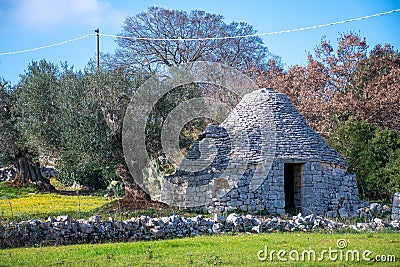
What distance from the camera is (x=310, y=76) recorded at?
3072cm

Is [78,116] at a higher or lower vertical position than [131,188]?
higher

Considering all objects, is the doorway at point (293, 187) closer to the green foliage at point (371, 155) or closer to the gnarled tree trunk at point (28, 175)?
the green foliage at point (371, 155)

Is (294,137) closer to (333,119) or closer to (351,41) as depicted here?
(333,119)

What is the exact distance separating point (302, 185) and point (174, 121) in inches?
200

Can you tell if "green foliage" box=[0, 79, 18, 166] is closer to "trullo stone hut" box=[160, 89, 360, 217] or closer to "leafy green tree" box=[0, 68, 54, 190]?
"leafy green tree" box=[0, 68, 54, 190]

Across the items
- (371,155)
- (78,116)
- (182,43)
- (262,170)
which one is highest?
(182,43)

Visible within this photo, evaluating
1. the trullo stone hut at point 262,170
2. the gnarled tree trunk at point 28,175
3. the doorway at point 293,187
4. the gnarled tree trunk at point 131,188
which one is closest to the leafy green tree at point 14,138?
the gnarled tree trunk at point 28,175

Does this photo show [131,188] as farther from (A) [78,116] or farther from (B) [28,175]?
(B) [28,175]

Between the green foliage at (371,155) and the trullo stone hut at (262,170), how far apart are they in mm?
2453

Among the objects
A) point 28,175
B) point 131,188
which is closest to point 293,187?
point 131,188

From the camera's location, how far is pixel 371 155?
21281 mm

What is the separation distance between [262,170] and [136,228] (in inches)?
243

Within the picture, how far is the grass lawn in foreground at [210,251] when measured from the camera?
29.6ft

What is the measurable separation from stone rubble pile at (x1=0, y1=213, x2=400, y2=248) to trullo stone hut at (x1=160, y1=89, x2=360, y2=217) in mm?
3209
